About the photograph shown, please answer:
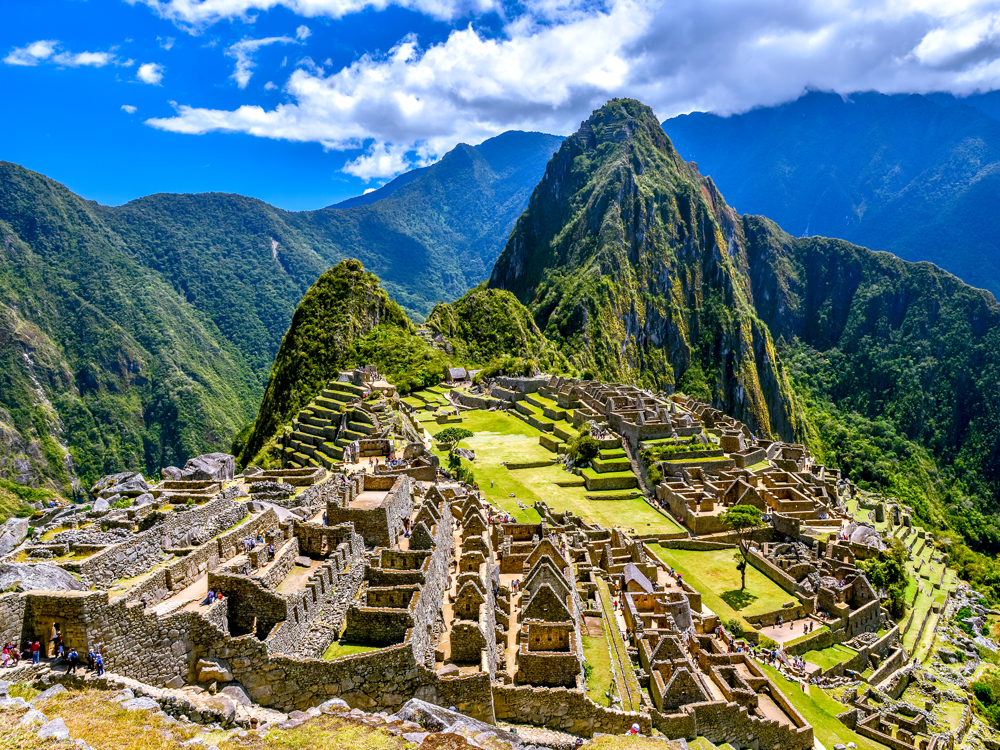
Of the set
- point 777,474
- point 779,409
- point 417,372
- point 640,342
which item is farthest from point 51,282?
point 779,409

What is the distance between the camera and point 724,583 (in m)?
37.6

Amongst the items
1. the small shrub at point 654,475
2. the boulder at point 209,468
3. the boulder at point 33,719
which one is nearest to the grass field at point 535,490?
the small shrub at point 654,475

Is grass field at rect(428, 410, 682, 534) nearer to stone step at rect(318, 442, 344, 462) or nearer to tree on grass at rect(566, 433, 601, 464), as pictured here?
tree on grass at rect(566, 433, 601, 464)

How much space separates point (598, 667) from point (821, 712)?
12936mm

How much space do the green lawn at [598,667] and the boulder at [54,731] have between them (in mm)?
12894

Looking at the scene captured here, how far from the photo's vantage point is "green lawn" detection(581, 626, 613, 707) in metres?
18.7

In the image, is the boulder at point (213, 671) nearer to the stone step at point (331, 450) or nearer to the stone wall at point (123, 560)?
the stone wall at point (123, 560)

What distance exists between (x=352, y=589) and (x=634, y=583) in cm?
1456

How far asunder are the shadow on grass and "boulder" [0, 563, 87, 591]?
31024mm

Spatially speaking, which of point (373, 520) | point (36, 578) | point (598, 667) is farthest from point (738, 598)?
point (36, 578)

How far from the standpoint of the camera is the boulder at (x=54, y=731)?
10.2 m

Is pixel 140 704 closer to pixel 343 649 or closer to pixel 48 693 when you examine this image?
pixel 48 693

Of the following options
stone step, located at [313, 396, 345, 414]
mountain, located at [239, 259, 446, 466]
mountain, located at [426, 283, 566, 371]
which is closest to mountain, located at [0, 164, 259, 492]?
mountain, located at [239, 259, 446, 466]

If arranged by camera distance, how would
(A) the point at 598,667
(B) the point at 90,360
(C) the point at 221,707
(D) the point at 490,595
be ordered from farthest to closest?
(B) the point at 90,360 → (D) the point at 490,595 → (A) the point at 598,667 → (C) the point at 221,707
